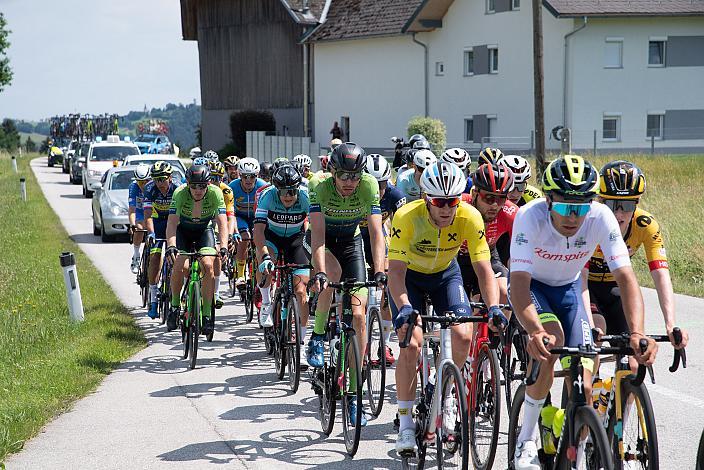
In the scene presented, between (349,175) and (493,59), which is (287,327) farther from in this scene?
(493,59)

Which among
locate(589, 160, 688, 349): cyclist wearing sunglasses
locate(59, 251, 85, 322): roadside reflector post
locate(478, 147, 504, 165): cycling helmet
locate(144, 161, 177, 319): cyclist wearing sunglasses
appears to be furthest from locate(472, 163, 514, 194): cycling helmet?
locate(59, 251, 85, 322): roadside reflector post

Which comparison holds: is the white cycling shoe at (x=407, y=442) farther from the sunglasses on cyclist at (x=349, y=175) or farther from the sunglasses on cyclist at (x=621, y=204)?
the sunglasses on cyclist at (x=349, y=175)

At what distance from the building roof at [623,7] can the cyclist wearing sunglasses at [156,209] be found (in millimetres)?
29723

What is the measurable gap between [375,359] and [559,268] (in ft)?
8.72

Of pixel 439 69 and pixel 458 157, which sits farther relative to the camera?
pixel 439 69

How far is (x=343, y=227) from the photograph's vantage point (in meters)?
8.90

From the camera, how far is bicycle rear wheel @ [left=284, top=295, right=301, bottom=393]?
8.78m

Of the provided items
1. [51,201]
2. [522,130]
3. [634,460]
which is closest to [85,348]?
[634,460]

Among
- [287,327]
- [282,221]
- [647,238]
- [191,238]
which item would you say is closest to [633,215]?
[647,238]

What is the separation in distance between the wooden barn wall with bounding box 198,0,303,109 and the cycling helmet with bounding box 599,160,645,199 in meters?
51.7

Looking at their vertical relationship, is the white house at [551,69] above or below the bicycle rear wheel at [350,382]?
above

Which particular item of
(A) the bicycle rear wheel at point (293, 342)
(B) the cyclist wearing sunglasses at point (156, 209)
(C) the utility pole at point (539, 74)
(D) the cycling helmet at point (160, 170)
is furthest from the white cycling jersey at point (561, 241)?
(C) the utility pole at point (539, 74)

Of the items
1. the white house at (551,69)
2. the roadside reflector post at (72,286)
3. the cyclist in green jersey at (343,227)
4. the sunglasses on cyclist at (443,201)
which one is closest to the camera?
the sunglasses on cyclist at (443,201)

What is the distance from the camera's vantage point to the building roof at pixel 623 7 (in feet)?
132
